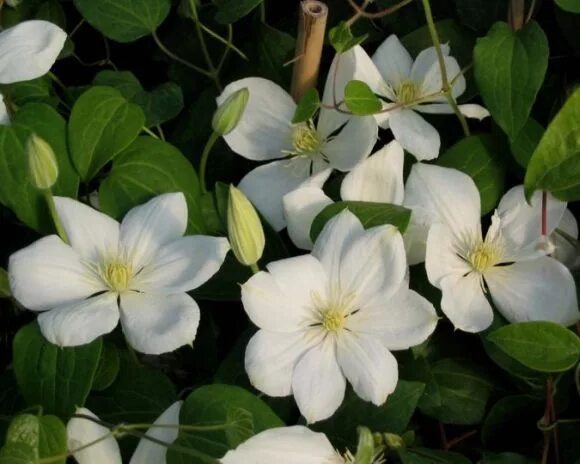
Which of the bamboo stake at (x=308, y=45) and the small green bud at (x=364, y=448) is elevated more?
the bamboo stake at (x=308, y=45)

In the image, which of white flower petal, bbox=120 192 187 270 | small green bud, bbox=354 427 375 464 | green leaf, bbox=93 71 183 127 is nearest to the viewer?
small green bud, bbox=354 427 375 464

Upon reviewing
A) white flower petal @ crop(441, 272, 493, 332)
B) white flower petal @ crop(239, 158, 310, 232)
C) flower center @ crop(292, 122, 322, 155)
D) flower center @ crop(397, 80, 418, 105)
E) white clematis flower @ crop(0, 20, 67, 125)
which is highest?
white clematis flower @ crop(0, 20, 67, 125)

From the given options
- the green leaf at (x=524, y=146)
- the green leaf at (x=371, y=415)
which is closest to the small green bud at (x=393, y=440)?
the green leaf at (x=371, y=415)

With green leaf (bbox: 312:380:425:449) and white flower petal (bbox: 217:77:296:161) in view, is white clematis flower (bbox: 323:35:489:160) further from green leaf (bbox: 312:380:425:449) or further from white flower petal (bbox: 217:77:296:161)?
green leaf (bbox: 312:380:425:449)

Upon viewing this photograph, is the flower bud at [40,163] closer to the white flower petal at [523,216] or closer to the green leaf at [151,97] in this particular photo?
the green leaf at [151,97]

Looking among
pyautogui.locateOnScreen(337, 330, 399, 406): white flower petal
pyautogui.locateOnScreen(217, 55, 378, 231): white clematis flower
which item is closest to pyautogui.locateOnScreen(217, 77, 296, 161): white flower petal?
pyautogui.locateOnScreen(217, 55, 378, 231): white clematis flower

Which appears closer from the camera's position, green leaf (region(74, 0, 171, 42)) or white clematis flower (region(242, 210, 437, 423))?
white clematis flower (region(242, 210, 437, 423))
